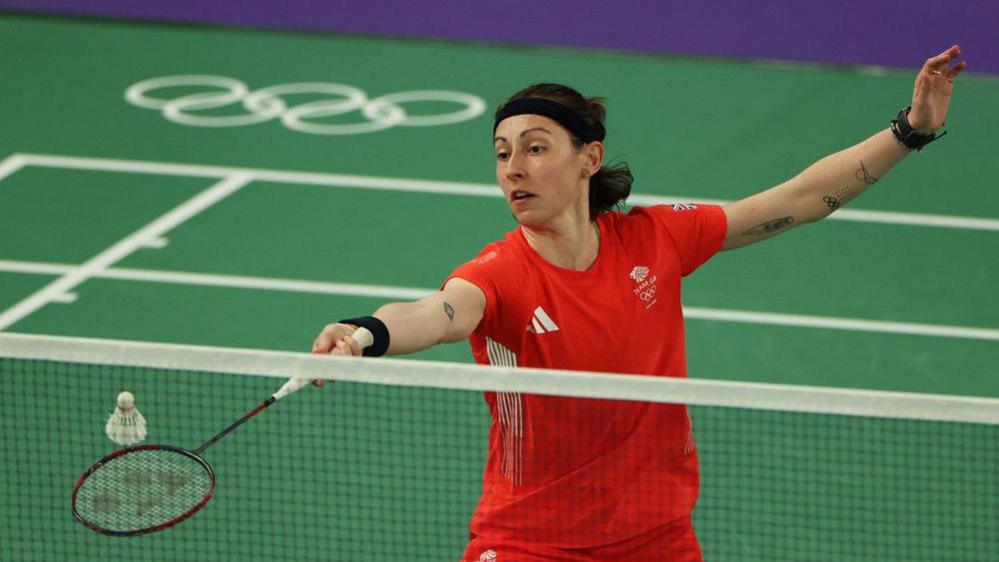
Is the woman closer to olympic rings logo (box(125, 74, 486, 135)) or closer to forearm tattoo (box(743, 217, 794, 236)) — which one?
forearm tattoo (box(743, 217, 794, 236))

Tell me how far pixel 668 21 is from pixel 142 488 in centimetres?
1052

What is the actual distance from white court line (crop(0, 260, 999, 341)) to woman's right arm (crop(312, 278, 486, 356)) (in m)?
5.39

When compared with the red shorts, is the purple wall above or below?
above

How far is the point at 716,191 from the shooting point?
12.4m

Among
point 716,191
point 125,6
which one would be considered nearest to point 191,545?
point 716,191

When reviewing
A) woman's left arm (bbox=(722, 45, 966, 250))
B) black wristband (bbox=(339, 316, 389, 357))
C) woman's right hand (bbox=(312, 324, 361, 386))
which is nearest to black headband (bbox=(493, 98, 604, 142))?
woman's left arm (bbox=(722, 45, 966, 250))

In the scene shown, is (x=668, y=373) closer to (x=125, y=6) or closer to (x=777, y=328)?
(x=777, y=328)

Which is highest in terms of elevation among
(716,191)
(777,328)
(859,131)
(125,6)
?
(125,6)

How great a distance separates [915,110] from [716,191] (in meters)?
6.64

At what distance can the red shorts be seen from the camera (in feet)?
17.9

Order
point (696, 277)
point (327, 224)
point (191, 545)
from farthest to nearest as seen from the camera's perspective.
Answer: point (327, 224) < point (696, 277) < point (191, 545)

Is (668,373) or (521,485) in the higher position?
(668,373)

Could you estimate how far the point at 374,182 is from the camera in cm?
1266

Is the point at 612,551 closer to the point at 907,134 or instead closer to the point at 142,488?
the point at 142,488
